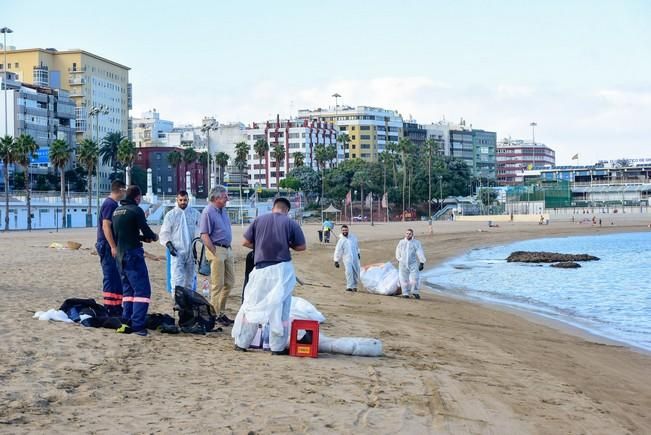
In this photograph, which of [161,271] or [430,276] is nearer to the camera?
[161,271]

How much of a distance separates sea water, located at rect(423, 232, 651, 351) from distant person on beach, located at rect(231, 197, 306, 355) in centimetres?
655

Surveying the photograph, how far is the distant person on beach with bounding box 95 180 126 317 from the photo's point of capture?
389 inches

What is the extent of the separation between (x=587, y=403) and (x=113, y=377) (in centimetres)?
406

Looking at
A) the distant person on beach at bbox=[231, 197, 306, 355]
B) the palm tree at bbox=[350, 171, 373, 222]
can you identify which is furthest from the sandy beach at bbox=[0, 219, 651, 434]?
the palm tree at bbox=[350, 171, 373, 222]

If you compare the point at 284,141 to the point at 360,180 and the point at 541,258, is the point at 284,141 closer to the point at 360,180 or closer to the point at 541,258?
the point at 360,180

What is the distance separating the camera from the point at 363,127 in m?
170

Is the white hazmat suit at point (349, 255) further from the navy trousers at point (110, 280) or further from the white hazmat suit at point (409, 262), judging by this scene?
the navy trousers at point (110, 280)

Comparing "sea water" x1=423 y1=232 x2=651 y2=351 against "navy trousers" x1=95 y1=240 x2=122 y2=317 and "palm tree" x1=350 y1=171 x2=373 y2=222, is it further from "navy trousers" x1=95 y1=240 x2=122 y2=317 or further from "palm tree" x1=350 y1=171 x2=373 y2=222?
"palm tree" x1=350 y1=171 x2=373 y2=222

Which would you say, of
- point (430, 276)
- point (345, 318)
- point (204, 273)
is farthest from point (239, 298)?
point (430, 276)

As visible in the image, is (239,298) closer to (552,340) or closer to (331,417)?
(552,340)

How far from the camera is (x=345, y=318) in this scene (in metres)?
12.8

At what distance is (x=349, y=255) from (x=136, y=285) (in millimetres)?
8902

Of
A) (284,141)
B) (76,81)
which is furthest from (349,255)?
→ (284,141)

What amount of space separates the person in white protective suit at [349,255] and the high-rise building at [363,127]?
14891cm
